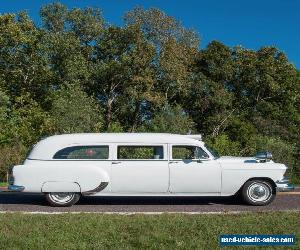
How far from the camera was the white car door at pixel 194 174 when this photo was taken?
1119 centimetres

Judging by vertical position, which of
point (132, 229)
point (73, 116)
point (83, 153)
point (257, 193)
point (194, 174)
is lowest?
point (132, 229)

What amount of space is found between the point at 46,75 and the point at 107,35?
6.60 m

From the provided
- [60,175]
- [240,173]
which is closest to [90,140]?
[60,175]

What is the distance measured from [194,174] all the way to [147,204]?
1294 millimetres

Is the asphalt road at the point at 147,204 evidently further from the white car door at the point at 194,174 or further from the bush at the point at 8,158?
the bush at the point at 8,158

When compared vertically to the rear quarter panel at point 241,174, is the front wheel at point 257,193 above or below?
below

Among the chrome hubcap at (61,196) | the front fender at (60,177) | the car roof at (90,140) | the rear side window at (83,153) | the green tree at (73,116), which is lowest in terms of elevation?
the chrome hubcap at (61,196)

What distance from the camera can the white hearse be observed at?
36.3 ft

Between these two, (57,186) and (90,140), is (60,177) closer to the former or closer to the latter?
(57,186)

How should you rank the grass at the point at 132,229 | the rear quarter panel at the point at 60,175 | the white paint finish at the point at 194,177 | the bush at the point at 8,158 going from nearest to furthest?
the grass at the point at 132,229 < the rear quarter panel at the point at 60,175 < the white paint finish at the point at 194,177 < the bush at the point at 8,158

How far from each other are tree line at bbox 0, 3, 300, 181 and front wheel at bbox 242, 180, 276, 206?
1899cm

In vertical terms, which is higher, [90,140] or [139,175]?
[90,140]

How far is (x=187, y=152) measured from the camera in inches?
450

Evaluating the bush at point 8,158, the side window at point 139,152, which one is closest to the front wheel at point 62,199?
the side window at point 139,152
